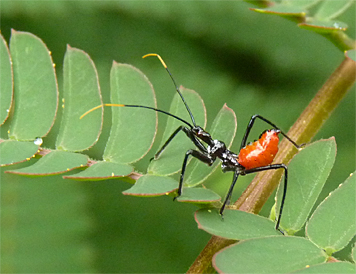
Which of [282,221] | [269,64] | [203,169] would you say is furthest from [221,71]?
[282,221]

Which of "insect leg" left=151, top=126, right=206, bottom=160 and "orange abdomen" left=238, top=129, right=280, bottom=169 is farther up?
"orange abdomen" left=238, top=129, right=280, bottom=169

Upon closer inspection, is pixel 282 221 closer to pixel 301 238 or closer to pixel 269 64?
pixel 301 238

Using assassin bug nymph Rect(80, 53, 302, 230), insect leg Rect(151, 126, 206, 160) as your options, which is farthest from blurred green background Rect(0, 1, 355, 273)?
insect leg Rect(151, 126, 206, 160)

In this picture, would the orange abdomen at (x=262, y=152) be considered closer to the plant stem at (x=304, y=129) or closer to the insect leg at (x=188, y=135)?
the plant stem at (x=304, y=129)

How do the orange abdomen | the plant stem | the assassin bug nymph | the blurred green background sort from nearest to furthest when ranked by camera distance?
the plant stem < the assassin bug nymph < the orange abdomen < the blurred green background

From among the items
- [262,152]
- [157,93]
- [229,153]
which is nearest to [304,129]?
[262,152]

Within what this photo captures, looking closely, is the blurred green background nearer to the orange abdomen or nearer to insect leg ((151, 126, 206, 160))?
the orange abdomen

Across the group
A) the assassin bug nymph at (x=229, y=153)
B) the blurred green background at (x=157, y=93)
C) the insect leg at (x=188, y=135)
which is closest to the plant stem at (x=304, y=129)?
the assassin bug nymph at (x=229, y=153)
